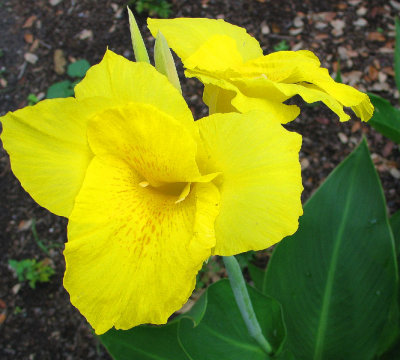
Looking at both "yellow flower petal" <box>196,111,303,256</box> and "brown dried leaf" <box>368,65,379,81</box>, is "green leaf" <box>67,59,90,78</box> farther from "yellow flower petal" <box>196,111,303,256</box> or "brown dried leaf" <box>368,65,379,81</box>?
"yellow flower petal" <box>196,111,303,256</box>

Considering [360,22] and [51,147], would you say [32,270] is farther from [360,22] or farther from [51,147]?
[360,22]

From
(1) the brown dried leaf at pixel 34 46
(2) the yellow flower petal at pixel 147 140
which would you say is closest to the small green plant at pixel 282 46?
(1) the brown dried leaf at pixel 34 46

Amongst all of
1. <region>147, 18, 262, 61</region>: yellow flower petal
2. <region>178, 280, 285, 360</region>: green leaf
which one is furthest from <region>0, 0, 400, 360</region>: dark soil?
<region>147, 18, 262, 61</region>: yellow flower petal

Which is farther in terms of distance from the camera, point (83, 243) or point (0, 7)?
point (0, 7)

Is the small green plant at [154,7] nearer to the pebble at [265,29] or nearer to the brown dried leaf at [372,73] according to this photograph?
the pebble at [265,29]

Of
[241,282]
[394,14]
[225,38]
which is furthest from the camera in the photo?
[394,14]

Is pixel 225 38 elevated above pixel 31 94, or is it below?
above

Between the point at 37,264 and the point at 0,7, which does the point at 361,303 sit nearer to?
the point at 37,264

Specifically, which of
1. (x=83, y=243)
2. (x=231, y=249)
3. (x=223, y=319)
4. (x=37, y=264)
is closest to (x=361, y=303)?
(x=223, y=319)
